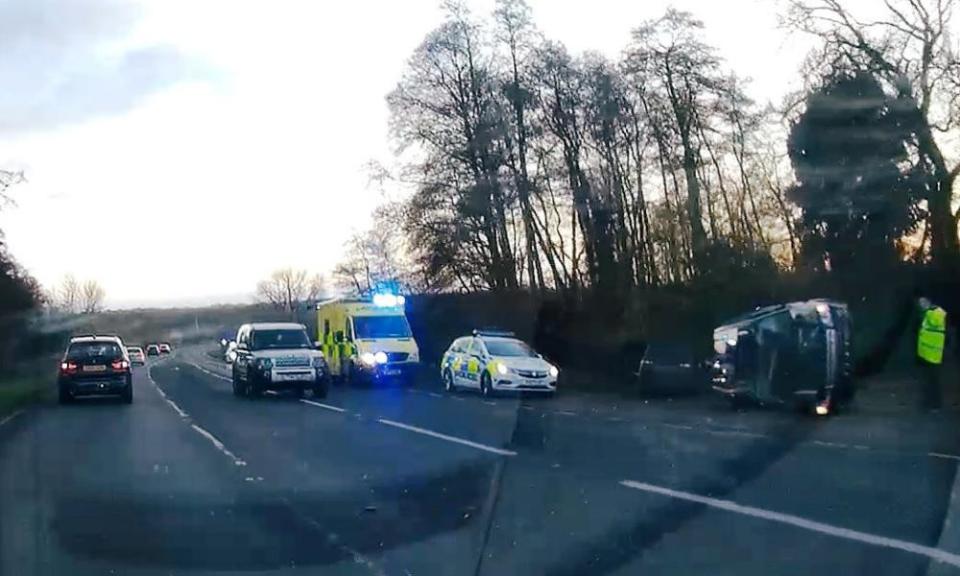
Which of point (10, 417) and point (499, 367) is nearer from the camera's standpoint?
point (10, 417)

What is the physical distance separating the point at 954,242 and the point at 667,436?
13956 millimetres

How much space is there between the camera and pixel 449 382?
35250 mm

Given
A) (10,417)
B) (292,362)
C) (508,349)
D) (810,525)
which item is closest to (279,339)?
(292,362)

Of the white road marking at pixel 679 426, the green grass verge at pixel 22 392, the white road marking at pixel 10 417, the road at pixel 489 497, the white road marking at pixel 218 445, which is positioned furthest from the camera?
the green grass verge at pixel 22 392

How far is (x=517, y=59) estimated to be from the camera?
153ft

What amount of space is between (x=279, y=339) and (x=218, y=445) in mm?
14633

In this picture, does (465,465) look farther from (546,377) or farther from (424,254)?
(424,254)

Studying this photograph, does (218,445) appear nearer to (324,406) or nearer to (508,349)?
(324,406)

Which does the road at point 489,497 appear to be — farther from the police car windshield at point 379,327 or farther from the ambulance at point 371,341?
the police car windshield at point 379,327

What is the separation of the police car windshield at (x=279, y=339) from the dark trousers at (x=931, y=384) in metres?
16.7

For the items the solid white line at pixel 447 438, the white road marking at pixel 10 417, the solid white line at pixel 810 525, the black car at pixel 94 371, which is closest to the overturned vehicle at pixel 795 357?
the solid white line at pixel 447 438

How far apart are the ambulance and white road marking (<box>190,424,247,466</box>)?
46.7ft

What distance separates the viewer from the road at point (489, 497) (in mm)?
9805

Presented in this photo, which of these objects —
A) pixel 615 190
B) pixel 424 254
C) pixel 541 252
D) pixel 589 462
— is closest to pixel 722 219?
pixel 615 190
